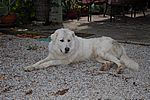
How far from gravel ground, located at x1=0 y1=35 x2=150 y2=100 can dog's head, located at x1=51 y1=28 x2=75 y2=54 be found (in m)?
0.29

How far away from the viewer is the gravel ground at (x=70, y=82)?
3.26m

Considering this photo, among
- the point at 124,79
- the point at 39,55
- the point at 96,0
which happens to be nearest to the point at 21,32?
the point at 39,55

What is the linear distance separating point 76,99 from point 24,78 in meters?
0.96

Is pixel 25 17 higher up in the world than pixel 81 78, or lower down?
higher up

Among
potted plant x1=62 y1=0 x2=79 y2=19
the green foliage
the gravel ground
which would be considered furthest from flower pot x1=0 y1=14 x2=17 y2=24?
the gravel ground

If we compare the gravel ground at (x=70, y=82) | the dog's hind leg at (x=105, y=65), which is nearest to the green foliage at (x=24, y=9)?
the gravel ground at (x=70, y=82)

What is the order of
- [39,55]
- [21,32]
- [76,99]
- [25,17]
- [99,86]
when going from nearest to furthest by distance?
1. [76,99]
2. [99,86]
3. [39,55]
4. [21,32]
5. [25,17]

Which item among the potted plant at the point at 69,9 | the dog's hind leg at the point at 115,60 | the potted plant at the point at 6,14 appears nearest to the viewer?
the dog's hind leg at the point at 115,60

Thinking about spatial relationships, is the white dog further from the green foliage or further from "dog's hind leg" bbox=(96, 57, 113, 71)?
the green foliage

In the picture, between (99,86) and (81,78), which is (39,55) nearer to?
(81,78)

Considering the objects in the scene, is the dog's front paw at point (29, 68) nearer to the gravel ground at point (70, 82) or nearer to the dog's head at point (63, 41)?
the gravel ground at point (70, 82)

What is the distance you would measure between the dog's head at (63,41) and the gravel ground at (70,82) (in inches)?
11.2

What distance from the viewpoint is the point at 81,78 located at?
3.83 m

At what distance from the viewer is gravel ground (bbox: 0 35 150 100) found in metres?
3.26
